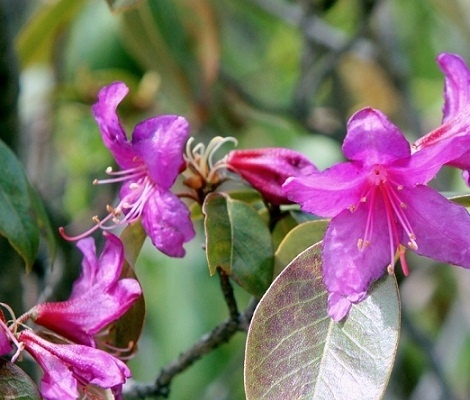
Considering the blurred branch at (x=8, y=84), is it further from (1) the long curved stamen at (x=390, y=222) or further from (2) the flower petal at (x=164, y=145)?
(1) the long curved stamen at (x=390, y=222)

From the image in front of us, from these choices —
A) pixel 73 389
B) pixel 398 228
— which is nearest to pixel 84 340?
pixel 73 389

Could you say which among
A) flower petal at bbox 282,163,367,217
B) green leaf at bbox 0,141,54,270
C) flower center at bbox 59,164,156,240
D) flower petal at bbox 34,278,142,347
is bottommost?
flower petal at bbox 34,278,142,347

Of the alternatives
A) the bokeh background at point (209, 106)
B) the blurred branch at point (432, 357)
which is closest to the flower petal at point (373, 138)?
the bokeh background at point (209, 106)

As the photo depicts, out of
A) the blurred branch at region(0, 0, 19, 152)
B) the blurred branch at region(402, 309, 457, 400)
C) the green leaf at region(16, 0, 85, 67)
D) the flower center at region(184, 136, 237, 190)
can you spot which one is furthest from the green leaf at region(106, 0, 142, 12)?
the blurred branch at region(402, 309, 457, 400)

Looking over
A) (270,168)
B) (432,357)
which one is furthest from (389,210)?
(432,357)

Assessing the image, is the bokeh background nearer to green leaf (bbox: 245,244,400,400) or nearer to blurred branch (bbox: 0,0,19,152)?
blurred branch (bbox: 0,0,19,152)

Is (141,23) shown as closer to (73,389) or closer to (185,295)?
(185,295)
